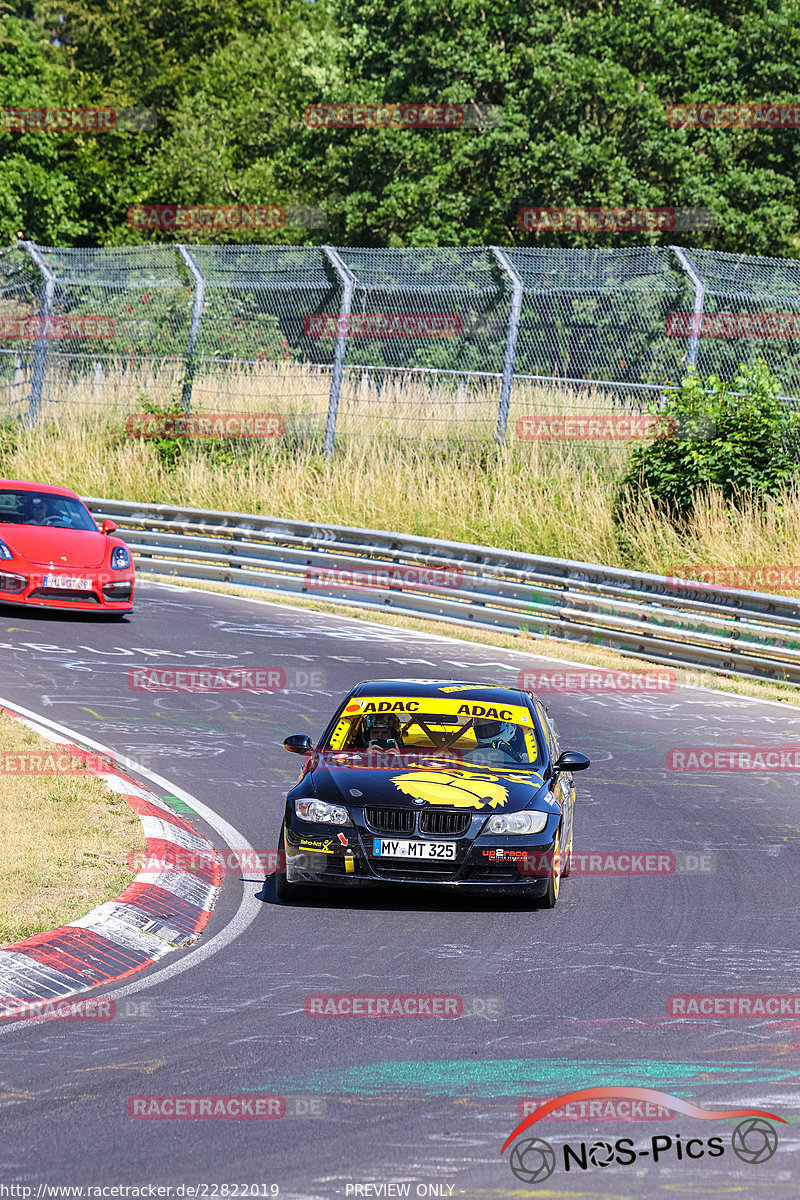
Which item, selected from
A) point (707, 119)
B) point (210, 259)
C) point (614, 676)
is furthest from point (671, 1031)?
point (707, 119)

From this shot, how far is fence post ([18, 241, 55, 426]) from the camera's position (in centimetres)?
2783

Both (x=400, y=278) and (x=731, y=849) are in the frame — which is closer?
(x=731, y=849)

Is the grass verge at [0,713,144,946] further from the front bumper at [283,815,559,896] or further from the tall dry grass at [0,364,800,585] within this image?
the tall dry grass at [0,364,800,585]

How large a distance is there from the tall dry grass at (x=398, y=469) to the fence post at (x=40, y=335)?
0.96 ft

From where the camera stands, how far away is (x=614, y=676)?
57.3 feet

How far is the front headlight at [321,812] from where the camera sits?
8.58m

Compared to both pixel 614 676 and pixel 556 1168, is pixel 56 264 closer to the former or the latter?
pixel 614 676

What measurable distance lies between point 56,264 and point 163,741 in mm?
17415

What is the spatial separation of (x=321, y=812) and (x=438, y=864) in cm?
71

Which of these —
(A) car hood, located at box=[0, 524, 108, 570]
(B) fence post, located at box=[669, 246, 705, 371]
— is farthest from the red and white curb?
(B) fence post, located at box=[669, 246, 705, 371]

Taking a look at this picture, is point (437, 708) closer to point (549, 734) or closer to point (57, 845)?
point (549, 734)

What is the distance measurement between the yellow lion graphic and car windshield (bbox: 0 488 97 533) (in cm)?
1084

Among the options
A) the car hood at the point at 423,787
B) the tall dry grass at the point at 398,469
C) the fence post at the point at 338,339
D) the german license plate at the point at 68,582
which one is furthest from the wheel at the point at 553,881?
the fence post at the point at 338,339

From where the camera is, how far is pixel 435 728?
32.3ft
